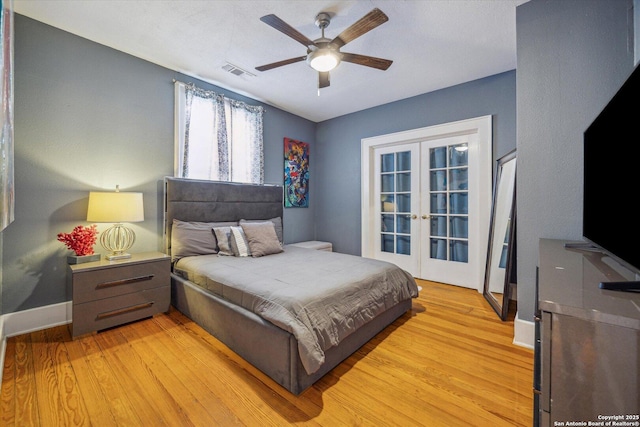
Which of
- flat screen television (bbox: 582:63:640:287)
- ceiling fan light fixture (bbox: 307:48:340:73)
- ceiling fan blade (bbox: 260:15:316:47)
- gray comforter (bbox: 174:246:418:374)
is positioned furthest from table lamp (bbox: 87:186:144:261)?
flat screen television (bbox: 582:63:640:287)

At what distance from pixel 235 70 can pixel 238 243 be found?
2.04 m

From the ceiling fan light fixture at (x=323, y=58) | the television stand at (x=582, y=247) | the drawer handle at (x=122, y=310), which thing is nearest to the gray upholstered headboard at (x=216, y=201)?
the drawer handle at (x=122, y=310)

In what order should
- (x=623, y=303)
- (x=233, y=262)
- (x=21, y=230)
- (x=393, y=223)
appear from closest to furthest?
(x=623, y=303), (x=21, y=230), (x=233, y=262), (x=393, y=223)

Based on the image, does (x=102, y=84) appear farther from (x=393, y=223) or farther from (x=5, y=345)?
(x=393, y=223)

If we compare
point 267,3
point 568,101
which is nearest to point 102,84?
point 267,3

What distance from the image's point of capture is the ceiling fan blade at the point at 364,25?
1.71 metres

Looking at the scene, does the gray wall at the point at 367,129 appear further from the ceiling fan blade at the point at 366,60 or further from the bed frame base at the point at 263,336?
the bed frame base at the point at 263,336

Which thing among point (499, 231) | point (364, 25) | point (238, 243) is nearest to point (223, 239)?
point (238, 243)

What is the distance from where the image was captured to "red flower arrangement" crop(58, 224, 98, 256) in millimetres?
2289

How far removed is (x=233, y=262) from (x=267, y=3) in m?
2.25

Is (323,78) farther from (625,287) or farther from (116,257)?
(116,257)

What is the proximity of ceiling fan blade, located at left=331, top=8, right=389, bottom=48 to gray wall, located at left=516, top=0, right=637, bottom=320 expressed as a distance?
125 centimetres

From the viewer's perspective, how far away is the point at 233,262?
2.59 m

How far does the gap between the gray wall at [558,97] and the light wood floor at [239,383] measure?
75 cm
